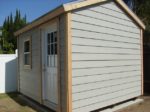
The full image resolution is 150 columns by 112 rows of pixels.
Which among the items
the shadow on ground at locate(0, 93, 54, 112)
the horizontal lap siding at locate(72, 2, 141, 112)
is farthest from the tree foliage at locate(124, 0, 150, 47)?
the shadow on ground at locate(0, 93, 54, 112)

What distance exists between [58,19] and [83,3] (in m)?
0.79

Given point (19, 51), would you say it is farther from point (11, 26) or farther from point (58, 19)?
point (11, 26)

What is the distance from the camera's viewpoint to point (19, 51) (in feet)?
37.1

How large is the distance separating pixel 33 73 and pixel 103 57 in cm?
288

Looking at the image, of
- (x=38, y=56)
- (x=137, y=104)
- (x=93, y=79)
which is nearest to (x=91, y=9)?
(x=93, y=79)

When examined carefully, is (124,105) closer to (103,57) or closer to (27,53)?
(103,57)

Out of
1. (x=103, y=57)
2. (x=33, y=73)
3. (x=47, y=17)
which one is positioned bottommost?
(x=33, y=73)

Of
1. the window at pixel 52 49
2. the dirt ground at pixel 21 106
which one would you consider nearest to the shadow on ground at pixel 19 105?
the dirt ground at pixel 21 106

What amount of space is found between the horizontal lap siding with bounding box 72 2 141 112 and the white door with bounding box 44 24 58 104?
3.48 ft

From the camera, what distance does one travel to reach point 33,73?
9211 millimetres

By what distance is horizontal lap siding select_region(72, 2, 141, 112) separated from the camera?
6738mm

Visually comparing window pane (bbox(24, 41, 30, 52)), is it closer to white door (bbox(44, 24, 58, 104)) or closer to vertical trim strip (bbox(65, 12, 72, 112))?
white door (bbox(44, 24, 58, 104))

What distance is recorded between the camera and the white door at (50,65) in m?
7.66

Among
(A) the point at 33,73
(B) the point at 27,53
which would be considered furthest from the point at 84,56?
(B) the point at 27,53
